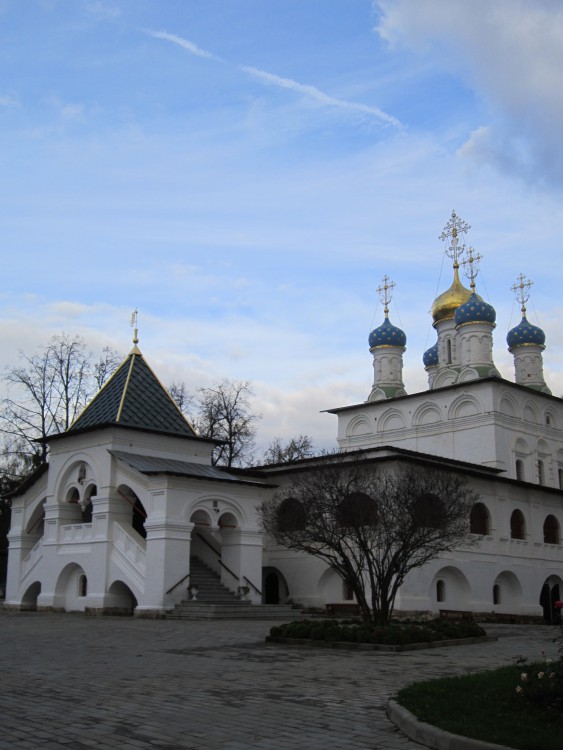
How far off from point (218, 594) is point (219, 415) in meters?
18.6

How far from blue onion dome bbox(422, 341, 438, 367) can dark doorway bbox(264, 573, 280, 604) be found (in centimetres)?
1572

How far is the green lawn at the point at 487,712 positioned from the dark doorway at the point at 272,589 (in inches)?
799

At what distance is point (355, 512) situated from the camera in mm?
17516

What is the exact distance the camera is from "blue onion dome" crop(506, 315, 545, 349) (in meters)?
38.7

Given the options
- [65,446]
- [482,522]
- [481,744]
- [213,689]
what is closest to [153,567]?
[65,446]

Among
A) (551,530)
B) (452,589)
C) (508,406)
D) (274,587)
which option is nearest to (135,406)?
(274,587)

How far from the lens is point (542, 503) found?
31281 millimetres

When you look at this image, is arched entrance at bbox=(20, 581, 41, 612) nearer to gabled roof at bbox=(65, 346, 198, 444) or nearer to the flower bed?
gabled roof at bbox=(65, 346, 198, 444)

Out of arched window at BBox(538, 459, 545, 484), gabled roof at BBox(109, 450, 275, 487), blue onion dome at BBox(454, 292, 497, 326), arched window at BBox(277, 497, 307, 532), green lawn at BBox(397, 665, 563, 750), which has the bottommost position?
green lawn at BBox(397, 665, 563, 750)

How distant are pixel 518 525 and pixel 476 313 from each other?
31.4 feet

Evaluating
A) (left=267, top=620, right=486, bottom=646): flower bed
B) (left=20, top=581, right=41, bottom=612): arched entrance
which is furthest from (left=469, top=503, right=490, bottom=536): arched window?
(left=20, top=581, right=41, bottom=612): arched entrance

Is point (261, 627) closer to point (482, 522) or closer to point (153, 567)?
point (153, 567)

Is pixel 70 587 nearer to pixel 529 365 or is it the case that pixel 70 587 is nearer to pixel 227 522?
pixel 227 522

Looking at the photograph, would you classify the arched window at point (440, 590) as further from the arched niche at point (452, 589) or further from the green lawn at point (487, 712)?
the green lawn at point (487, 712)
